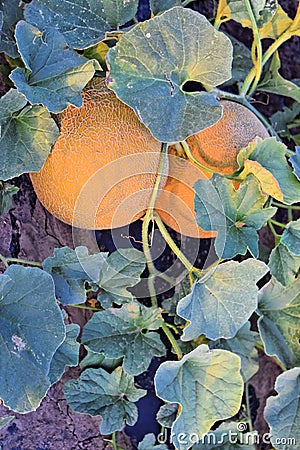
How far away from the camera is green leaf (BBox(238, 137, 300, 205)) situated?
0.82 meters

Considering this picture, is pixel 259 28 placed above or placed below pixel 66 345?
above

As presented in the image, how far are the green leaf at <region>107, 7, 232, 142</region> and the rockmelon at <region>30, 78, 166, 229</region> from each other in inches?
2.5

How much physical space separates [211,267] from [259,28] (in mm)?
394

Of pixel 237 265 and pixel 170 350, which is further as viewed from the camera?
pixel 170 350

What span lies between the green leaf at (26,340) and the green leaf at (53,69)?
0.23 meters

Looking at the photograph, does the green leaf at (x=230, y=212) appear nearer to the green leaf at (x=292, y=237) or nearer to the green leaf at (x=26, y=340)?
the green leaf at (x=292, y=237)

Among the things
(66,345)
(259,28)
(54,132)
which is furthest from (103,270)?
(259,28)

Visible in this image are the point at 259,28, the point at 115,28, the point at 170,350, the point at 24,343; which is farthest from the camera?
the point at 170,350

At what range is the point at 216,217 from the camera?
2.71 feet

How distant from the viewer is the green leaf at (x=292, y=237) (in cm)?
87

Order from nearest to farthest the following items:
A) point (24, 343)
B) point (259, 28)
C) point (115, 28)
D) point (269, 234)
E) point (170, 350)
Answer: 1. point (24, 343)
2. point (115, 28)
3. point (259, 28)
4. point (170, 350)
5. point (269, 234)

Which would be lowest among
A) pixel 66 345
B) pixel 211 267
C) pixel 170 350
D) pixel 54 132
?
pixel 170 350

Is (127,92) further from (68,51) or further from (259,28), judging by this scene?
(259,28)

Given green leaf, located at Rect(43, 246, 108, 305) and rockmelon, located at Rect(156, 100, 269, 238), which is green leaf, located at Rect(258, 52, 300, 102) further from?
green leaf, located at Rect(43, 246, 108, 305)
